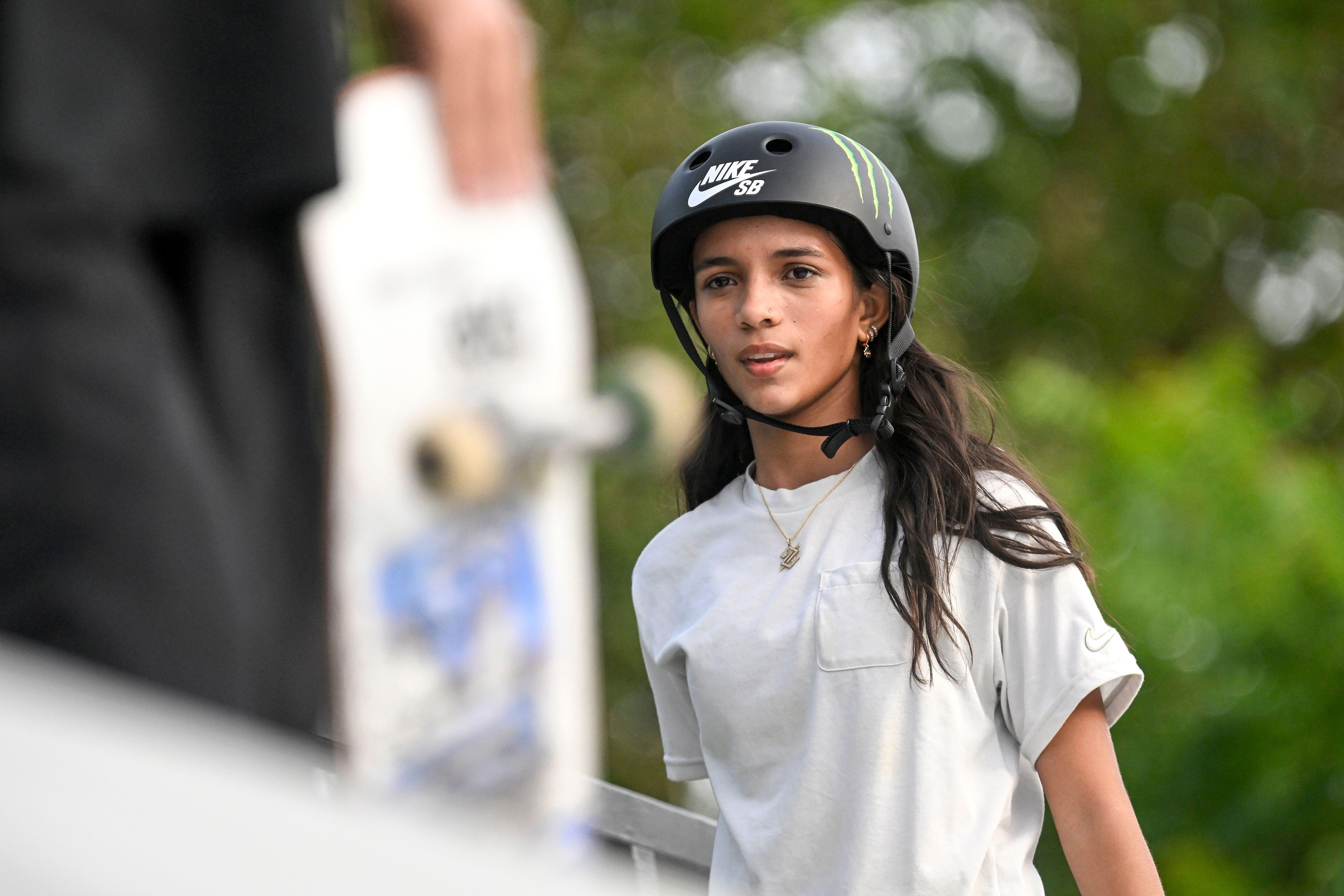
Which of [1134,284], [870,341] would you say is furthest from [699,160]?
[1134,284]

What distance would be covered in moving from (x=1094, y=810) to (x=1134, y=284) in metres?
16.0

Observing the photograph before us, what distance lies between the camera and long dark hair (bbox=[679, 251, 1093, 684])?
6.02 ft

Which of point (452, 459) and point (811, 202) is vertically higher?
point (811, 202)

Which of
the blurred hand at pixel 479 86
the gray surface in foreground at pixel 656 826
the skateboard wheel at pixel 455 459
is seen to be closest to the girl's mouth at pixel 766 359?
the gray surface in foreground at pixel 656 826

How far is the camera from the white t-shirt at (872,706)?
182 centimetres

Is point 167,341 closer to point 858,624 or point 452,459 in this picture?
point 858,624

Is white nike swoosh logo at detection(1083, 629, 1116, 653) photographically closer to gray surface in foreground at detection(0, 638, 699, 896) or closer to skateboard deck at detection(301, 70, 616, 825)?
gray surface in foreground at detection(0, 638, 699, 896)

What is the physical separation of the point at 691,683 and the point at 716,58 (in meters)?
11.2

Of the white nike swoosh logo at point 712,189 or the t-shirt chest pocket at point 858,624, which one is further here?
the white nike swoosh logo at point 712,189

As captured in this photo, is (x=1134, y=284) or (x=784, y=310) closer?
(x=784, y=310)

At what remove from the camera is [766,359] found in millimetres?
2012

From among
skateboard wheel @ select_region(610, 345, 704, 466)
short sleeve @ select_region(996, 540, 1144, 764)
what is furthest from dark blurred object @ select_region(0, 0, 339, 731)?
skateboard wheel @ select_region(610, 345, 704, 466)

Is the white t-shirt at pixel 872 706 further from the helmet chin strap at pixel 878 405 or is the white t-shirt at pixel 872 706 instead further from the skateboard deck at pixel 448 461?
the skateboard deck at pixel 448 461

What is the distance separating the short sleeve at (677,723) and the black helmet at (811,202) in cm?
39
